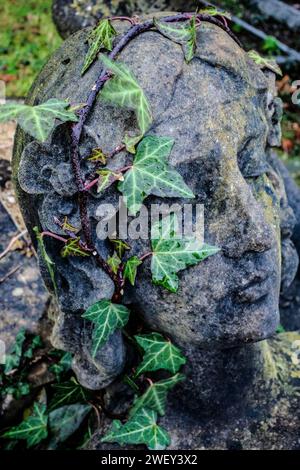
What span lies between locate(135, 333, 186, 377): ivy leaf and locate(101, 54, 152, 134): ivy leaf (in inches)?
25.0

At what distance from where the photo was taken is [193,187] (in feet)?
4.26

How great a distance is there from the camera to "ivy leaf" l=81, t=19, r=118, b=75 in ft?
4.28

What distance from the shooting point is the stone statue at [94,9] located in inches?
116

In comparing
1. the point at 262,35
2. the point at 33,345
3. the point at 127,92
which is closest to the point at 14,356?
the point at 33,345

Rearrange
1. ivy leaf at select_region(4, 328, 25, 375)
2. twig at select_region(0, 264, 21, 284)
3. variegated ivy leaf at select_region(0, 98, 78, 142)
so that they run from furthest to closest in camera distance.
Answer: twig at select_region(0, 264, 21, 284)
ivy leaf at select_region(4, 328, 25, 375)
variegated ivy leaf at select_region(0, 98, 78, 142)

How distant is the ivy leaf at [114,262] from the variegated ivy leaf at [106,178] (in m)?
0.19

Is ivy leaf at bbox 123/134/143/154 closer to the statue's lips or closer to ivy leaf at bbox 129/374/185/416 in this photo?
the statue's lips

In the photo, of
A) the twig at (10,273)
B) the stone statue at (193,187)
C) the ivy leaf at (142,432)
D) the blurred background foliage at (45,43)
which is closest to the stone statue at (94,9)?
the blurred background foliage at (45,43)

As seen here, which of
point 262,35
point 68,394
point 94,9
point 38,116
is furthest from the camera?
point 262,35

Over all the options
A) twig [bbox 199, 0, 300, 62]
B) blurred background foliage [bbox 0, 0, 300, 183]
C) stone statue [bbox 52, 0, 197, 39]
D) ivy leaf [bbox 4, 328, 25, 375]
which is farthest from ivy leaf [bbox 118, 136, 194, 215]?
twig [bbox 199, 0, 300, 62]

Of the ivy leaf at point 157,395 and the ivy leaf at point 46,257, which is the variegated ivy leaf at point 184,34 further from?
the ivy leaf at point 157,395

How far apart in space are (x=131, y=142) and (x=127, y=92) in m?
0.11

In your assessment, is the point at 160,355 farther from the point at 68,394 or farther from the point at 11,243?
the point at 11,243

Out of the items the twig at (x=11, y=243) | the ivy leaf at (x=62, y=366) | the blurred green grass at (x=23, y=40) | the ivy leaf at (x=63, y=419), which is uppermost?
the blurred green grass at (x=23, y=40)
